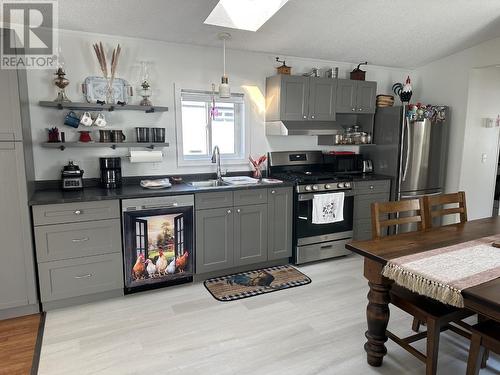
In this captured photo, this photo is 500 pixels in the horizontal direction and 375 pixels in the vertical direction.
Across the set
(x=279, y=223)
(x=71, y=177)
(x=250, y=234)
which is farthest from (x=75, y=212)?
(x=279, y=223)

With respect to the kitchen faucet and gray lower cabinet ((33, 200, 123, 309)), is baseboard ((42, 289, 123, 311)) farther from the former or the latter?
the kitchen faucet

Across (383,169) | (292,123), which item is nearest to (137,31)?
(292,123)

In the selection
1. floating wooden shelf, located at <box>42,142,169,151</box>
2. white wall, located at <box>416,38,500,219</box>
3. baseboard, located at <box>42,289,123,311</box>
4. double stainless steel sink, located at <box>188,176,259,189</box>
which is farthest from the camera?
white wall, located at <box>416,38,500,219</box>

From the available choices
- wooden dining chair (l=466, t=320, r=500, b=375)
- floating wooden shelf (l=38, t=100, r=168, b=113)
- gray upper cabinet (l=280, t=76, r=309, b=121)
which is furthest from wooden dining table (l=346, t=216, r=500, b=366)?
floating wooden shelf (l=38, t=100, r=168, b=113)

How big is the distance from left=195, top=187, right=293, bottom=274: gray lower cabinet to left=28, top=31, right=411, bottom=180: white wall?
2.28 feet

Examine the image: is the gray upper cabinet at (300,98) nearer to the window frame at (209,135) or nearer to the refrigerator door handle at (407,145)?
A: the window frame at (209,135)

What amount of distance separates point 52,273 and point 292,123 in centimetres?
273

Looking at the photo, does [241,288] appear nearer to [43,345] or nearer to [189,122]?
[43,345]

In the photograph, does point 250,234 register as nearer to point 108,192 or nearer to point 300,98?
point 108,192

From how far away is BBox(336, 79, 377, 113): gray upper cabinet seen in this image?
4113mm

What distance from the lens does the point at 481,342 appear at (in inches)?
65.5

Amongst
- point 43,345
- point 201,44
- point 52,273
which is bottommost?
point 43,345

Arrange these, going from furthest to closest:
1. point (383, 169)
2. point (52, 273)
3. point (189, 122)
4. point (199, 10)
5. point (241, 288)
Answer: point (383, 169)
point (189, 122)
point (241, 288)
point (199, 10)
point (52, 273)

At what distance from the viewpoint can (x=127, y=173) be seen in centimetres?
344
